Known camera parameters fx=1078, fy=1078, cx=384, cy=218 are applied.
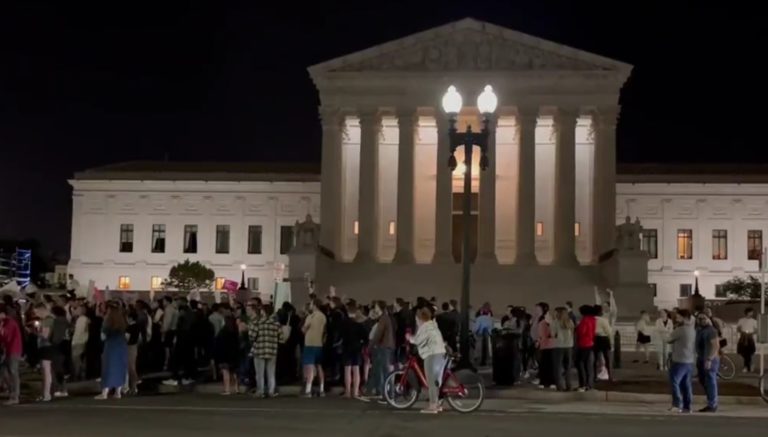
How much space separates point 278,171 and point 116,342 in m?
59.3

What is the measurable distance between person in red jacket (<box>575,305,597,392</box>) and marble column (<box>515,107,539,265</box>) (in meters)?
31.9

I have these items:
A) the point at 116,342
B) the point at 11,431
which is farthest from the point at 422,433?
the point at 116,342

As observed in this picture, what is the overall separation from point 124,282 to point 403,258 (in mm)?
30417

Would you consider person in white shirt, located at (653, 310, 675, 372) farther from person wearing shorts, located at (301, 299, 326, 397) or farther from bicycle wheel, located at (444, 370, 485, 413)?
person wearing shorts, located at (301, 299, 326, 397)

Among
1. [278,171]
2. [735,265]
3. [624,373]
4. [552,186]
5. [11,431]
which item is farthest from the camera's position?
[278,171]

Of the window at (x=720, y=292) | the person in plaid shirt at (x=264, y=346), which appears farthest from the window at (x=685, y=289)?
the person in plaid shirt at (x=264, y=346)

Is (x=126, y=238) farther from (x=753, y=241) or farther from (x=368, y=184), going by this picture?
(x=753, y=241)

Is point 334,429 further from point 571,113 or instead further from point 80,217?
point 80,217

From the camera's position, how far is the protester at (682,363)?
777 inches

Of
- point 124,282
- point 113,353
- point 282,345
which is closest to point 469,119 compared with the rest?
point 124,282

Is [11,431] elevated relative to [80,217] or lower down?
lower down

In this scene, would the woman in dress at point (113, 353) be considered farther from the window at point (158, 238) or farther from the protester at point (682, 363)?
the window at point (158, 238)

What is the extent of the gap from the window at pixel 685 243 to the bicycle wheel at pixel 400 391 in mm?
59585

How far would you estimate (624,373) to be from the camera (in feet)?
92.1
